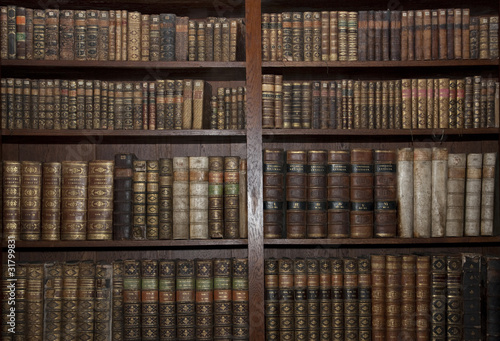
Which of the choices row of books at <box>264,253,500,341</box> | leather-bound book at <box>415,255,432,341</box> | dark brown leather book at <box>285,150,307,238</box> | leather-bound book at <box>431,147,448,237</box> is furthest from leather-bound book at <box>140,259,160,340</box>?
leather-bound book at <box>431,147,448,237</box>

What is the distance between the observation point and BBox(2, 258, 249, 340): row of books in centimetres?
230

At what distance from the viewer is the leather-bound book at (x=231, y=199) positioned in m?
2.39

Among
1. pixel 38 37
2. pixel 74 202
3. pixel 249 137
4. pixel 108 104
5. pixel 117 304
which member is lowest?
pixel 117 304

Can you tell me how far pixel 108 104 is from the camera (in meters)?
2.41

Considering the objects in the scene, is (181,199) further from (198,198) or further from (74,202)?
(74,202)

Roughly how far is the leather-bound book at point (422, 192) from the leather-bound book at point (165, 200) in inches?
42.2

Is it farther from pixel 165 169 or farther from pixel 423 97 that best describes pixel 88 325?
pixel 423 97

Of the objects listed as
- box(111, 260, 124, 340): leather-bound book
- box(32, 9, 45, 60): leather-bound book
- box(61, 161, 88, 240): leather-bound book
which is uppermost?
box(32, 9, 45, 60): leather-bound book

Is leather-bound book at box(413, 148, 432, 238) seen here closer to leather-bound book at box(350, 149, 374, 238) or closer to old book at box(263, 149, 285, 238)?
leather-bound book at box(350, 149, 374, 238)

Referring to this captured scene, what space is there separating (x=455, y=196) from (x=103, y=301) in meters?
1.60

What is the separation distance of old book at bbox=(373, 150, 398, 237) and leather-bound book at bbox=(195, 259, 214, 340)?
2.50ft

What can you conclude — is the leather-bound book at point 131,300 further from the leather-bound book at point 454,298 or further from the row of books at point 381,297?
the leather-bound book at point 454,298

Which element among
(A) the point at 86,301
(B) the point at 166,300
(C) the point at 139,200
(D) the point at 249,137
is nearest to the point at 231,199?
(D) the point at 249,137

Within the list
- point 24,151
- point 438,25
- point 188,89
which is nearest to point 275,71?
point 188,89
